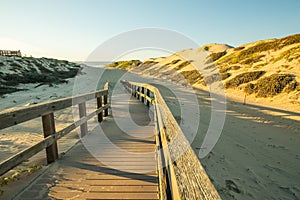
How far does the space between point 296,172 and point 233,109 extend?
661cm

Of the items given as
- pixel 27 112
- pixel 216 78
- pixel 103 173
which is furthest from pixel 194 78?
pixel 27 112

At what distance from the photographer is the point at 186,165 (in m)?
1.14

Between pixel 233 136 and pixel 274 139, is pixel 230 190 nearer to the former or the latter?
pixel 233 136

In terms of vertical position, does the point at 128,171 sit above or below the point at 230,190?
above

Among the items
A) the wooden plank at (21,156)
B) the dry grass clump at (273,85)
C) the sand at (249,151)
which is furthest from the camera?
the dry grass clump at (273,85)

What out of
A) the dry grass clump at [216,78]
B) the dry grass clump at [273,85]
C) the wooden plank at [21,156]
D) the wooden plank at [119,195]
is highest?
the dry grass clump at [216,78]

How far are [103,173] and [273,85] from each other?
44.2ft

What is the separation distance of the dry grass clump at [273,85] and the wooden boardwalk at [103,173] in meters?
11.2

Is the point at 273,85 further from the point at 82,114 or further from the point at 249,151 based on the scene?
the point at 82,114

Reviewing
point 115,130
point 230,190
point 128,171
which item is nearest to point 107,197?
point 128,171

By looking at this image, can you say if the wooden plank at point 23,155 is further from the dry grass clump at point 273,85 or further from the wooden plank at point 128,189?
the dry grass clump at point 273,85

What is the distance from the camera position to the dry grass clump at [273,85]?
11.3 m

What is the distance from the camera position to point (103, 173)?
2.98 metres

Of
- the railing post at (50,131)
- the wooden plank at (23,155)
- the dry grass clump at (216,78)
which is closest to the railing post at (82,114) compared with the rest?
the wooden plank at (23,155)
